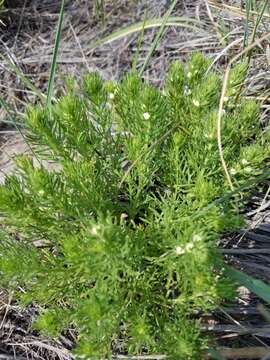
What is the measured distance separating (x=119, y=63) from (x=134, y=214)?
104 centimetres

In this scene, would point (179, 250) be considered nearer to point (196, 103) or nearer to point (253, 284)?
point (253, 284)

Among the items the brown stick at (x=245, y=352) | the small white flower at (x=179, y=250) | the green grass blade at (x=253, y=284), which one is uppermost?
the small white flower at (x=179, y=250)

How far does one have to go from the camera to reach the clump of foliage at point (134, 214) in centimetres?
128

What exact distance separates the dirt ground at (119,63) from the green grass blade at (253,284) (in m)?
0.19

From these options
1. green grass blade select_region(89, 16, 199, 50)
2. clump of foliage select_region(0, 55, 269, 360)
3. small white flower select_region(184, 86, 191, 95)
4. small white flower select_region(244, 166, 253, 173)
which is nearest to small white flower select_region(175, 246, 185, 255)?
clump of foliage select_region(0, 55, 269, 360)

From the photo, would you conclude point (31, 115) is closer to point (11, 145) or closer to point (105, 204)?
point (105, 204)

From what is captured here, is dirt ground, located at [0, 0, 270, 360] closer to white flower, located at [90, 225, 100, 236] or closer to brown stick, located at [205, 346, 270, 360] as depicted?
brown stick, located at [205, 346, 270, 360]

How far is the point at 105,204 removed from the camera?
1.49 meters

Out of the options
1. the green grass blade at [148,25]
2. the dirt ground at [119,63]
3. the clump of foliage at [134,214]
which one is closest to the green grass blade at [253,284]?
the clump of foliage at [134,214]

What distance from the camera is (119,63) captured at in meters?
2.43

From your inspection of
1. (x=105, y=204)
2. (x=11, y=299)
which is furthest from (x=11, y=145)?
(x=105, y=204)

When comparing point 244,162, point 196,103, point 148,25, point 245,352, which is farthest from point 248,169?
point 148,25

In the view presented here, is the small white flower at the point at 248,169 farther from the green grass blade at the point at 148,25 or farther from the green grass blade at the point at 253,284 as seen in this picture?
the green grass blade at the point at 148,25

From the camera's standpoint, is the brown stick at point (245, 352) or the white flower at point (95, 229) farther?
the brown stick at point (245, 352)
